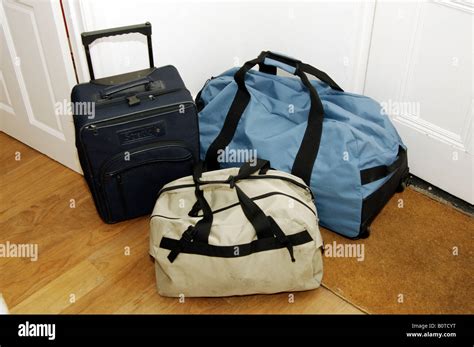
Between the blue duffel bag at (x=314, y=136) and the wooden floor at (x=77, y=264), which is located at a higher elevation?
the blue duffel bag at (x=314, y=136)

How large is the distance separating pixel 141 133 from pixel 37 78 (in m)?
0.50

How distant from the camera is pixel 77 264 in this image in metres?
1.54

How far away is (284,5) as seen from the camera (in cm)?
179

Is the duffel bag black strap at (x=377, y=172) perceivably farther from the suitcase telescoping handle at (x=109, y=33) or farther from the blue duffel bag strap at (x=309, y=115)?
the suitcase telescoping handle at (x=109, y=33)

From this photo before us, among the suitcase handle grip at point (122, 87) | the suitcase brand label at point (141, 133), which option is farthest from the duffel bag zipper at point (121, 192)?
the suitcase handle grip at point (122, 87)

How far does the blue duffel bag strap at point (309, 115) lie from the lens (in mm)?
1485

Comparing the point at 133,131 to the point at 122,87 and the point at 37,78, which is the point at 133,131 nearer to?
the point at 122,87

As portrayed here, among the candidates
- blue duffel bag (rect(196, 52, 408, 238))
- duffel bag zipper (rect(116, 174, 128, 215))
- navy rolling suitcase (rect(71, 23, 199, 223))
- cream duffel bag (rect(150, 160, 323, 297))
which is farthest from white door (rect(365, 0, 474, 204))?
duffel bag zipper (rect(116, 174, 128, 215))

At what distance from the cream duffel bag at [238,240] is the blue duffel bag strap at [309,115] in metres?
0.11

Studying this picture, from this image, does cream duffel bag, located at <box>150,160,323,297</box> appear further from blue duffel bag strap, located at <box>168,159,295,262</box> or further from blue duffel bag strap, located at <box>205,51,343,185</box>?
blue duffel bag strap, located at <box>205,51,343,185</box>

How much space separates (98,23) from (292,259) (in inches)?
34.1

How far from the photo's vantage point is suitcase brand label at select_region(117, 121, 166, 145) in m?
1.43
